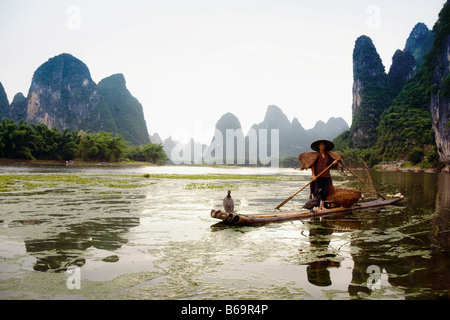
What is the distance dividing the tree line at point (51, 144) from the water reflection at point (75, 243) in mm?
52461

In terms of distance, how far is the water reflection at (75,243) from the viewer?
4824 mm

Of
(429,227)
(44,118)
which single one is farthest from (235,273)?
(44,118)

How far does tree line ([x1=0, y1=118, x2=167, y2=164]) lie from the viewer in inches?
2020

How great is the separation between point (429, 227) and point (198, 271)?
6.59 meters

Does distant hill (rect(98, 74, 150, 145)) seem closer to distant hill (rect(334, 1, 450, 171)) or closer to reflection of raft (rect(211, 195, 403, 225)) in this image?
distant hill (rect(334, 1, 450, 171))

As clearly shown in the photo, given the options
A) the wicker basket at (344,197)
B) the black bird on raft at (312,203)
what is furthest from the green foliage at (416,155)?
the black bird on raft at (312,203)

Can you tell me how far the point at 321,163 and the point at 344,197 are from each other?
1.46 m

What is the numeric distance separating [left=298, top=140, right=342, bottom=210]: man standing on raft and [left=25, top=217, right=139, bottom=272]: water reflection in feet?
17.8

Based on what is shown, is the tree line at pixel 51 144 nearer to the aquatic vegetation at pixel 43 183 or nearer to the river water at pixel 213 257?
the aquatic vegetation at pixel 43 183

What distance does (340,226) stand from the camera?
8164 mm

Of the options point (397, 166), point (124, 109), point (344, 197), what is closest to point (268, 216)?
point (344, 197)

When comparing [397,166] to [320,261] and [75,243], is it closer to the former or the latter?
[320,261]

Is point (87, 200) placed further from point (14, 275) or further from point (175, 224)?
point (14, 275)

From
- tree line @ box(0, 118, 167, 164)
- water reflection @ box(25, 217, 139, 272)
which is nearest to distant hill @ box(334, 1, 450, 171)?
water reflection @ box(25, 217, 139, 272)
